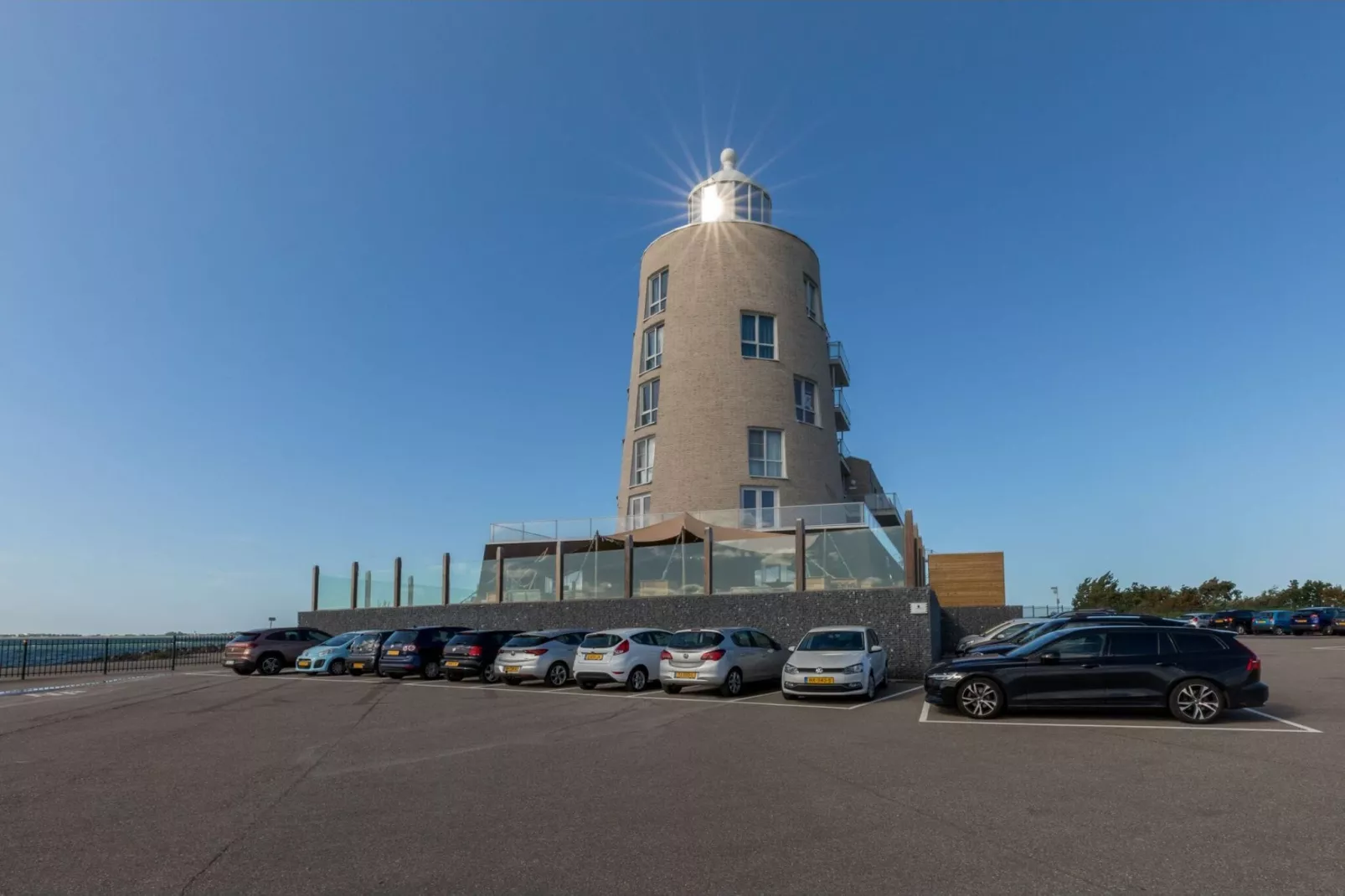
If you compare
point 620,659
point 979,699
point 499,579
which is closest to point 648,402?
point 499,579

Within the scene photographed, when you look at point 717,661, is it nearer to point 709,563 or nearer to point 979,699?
point 979,699

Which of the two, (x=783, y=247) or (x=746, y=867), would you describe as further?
(x=783, y=247)

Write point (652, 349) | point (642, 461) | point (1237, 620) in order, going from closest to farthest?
1. point (642, 461)
2. point (652, 349)
3. point (1237, 620)

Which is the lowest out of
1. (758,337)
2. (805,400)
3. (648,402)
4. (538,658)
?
(538,658)

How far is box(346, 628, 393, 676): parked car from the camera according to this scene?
83.7 feet

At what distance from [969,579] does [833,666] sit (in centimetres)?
2090

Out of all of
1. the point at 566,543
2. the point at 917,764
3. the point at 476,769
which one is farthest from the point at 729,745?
the point at 566,543

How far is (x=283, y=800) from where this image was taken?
26.5 ft

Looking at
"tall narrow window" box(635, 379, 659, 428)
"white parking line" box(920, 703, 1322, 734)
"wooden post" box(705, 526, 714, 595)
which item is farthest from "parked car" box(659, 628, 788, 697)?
"tall narrow window" box(635, 379, 659, 428)

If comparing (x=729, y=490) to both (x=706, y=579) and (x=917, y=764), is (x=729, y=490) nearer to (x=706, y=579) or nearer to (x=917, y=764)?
(x=706, y=579)

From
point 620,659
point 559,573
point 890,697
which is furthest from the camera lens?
point 559,573

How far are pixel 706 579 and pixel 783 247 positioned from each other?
17.5m

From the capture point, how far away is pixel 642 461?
37.3 metres

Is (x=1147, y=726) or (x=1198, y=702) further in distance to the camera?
(x=1198, y=702)
